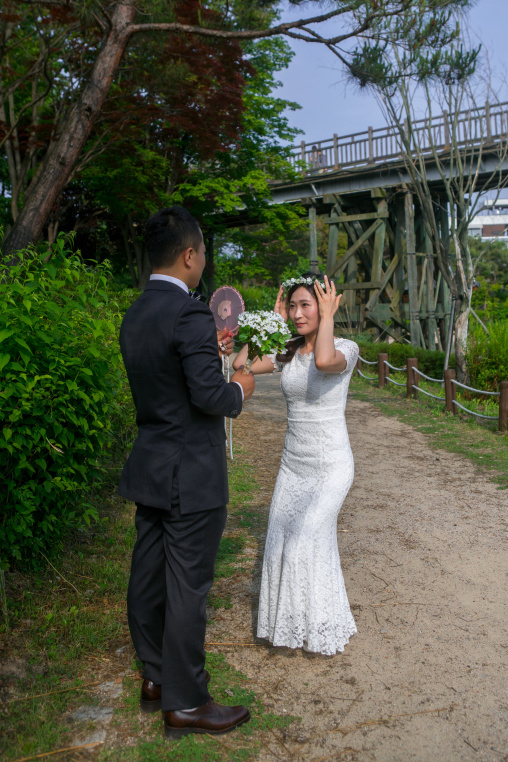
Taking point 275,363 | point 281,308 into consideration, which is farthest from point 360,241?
point 275,363

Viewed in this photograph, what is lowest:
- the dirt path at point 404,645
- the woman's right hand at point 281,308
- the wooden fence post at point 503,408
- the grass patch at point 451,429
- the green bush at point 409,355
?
the dirt path at point 404,645

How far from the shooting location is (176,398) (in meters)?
2.67

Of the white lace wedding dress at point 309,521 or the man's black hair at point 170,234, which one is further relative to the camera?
the white lace wedding dress at point 309,521

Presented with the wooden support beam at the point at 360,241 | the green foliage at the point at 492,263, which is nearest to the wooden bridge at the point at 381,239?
the wooden support beam at the point at 360,241

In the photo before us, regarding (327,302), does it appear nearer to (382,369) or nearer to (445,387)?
(445,387)

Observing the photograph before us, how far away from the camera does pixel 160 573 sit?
113 inches

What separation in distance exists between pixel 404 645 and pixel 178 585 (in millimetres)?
1507

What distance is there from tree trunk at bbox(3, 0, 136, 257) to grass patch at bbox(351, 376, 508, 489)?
577cm

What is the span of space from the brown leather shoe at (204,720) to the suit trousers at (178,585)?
0.12ft

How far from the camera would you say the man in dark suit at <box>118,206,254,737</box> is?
8.61 feet

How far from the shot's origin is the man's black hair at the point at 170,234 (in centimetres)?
271

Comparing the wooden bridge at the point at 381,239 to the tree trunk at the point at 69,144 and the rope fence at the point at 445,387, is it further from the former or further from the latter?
the tree trunk at the point at 69,144

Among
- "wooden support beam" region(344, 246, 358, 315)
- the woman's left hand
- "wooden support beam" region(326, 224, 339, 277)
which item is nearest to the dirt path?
the woman's left hand

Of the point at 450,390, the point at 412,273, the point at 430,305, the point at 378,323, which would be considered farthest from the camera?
the point at 378,323
